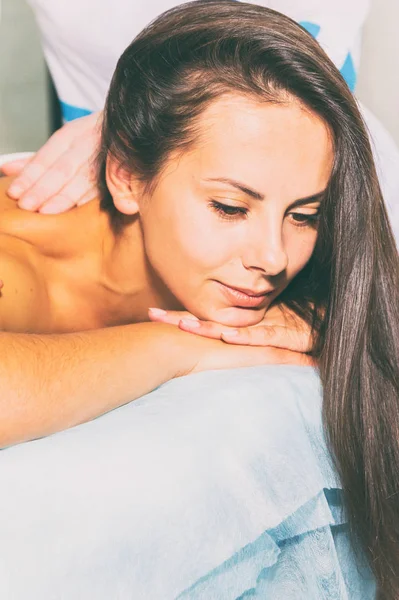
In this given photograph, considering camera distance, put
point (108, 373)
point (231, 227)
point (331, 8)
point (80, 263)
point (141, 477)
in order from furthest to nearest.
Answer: point (331, 8) → point (80, 263) → point (231, 227) → point (108, 373) → point (141, 477)

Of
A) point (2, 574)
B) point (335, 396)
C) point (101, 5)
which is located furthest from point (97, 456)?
point (101, 5)

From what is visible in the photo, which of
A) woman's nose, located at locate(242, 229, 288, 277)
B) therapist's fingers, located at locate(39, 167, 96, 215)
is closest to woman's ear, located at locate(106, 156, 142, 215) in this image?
therapist's fingers, located at locate(39, 167, 96, 215)

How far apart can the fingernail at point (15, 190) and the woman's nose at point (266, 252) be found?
457 millimetres

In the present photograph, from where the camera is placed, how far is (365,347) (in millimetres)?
1247

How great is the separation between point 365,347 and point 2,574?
24.8 inches

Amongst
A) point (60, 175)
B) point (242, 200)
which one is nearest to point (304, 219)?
point (242, 200)

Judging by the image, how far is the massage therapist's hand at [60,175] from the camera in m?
1.44

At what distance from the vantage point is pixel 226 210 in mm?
1180

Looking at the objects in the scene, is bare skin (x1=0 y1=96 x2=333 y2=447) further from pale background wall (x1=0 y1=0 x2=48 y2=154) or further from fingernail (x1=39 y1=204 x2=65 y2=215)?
pale background wall (x1=0 y1=0 x2=48 y2=154)

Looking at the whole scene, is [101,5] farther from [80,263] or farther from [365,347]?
[365,347]

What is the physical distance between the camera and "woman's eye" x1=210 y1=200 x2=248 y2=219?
3.85ft

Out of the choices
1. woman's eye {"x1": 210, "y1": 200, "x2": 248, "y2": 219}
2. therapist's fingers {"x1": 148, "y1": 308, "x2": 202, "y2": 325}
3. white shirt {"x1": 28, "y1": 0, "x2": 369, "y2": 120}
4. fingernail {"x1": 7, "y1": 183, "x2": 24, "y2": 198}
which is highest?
white shirt {"x1": 28, "y1": 0, "x2": 369, "y2": 120}

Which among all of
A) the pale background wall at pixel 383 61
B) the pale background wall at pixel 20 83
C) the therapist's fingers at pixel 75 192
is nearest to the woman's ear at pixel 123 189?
the therapist's fingers at pixel 75 192

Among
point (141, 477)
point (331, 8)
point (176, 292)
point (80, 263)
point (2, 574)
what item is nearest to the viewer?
point (2, 574)
